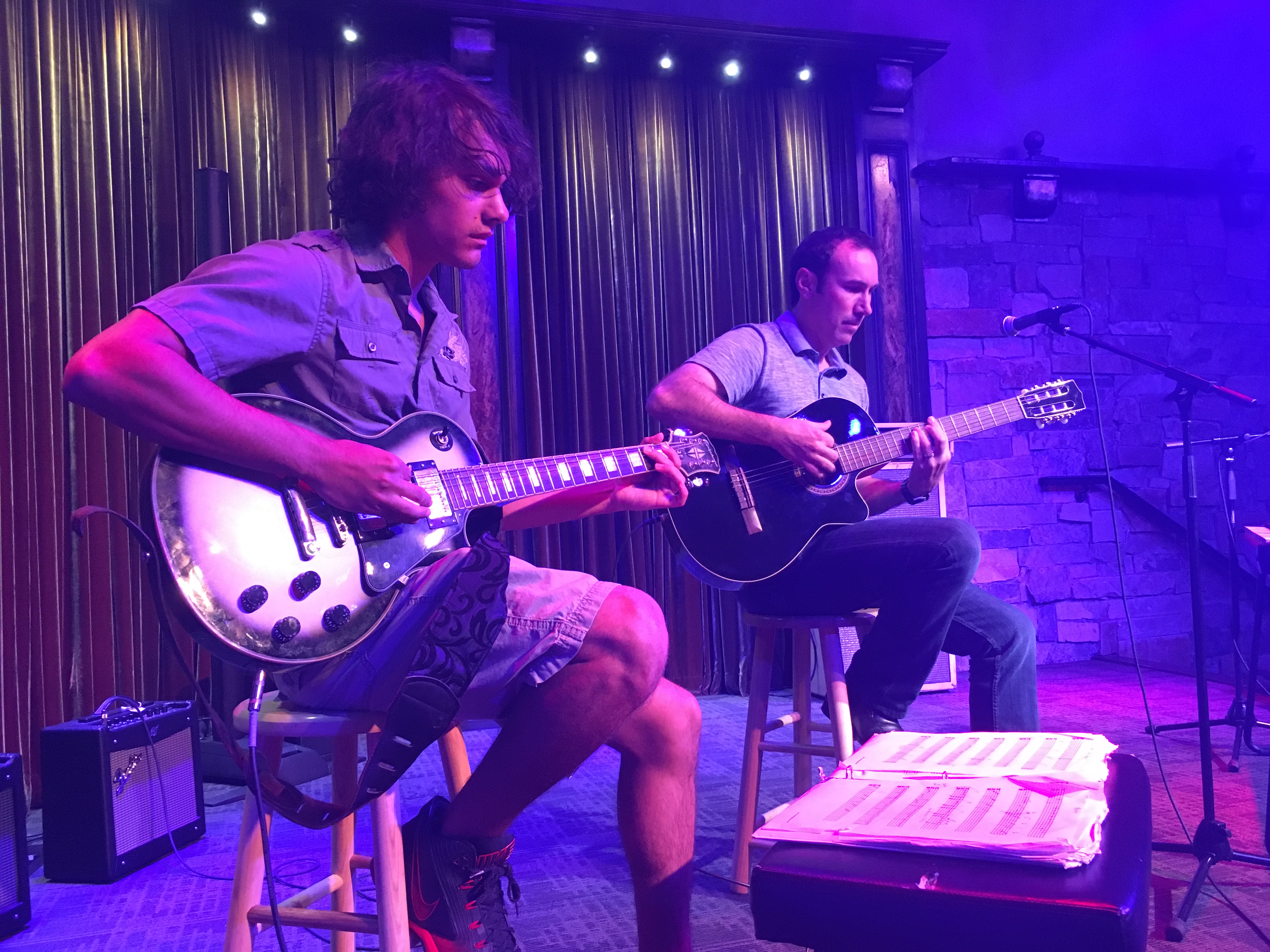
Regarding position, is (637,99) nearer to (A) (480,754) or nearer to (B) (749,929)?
(A) (480,754)

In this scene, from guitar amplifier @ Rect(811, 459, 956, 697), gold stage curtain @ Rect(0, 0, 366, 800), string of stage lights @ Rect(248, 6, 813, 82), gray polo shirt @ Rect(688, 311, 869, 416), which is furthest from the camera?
string of stage lights @ Rect(248, 6, 813, 82)

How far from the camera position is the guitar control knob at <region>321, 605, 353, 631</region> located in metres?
1.27

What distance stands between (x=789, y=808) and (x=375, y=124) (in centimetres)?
135

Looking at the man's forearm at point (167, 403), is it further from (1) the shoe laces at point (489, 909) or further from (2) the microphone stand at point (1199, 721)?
(2) the microphone stand at point (1199, 721)

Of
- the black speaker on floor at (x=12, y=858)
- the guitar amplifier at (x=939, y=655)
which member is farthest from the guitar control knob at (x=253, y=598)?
the guitar amplifier at (x=939, y=655)

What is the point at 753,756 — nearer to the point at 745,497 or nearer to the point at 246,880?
the point at 745,497

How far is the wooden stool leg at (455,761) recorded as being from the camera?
1.65m

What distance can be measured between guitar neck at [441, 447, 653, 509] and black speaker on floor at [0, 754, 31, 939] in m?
1.55

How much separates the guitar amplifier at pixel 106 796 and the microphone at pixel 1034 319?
263cm

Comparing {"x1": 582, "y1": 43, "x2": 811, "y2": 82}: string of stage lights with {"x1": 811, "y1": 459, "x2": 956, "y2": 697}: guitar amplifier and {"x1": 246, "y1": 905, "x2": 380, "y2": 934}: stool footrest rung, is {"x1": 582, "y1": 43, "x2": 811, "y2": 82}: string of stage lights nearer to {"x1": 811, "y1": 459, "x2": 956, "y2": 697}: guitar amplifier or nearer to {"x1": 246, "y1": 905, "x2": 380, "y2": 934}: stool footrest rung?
{"x1": 811, "y1": 459, "x2": 956, "y2": 697}: guitar amplifier

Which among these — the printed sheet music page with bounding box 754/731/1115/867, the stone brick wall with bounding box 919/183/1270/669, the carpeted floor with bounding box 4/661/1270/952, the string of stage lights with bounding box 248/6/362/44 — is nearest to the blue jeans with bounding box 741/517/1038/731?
the carpeted floor with bounding box 4/661/1270/952

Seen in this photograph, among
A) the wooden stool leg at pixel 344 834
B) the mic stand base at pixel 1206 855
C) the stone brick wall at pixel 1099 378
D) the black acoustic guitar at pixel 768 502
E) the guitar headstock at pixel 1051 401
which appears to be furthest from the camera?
the stone brick wall at pixel 1099 378

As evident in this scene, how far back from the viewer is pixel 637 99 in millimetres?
4789

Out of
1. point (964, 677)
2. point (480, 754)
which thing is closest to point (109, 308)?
point (480, 754)
